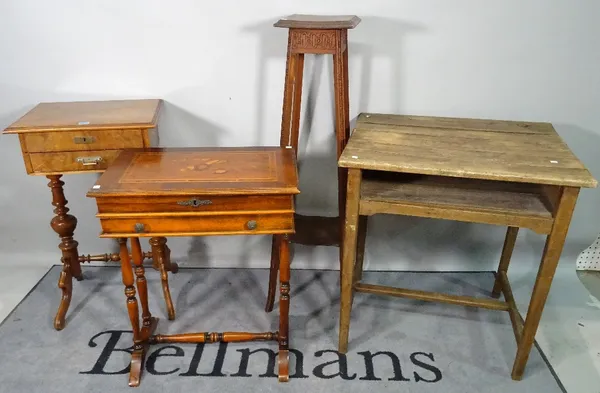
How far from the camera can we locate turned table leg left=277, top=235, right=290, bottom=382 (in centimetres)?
189

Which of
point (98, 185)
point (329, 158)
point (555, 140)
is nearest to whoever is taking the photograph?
point (98, 185)

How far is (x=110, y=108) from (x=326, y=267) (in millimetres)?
1300

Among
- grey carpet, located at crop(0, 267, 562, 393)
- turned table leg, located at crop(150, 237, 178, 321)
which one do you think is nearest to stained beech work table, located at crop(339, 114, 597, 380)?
grey carpet, located at crop(0, 267, 562, 393)

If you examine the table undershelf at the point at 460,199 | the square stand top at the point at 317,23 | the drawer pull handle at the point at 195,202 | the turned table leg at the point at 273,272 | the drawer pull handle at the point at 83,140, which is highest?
the square stand top at the point at 317,23

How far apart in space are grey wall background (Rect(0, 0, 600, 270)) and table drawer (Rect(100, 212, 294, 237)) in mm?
787

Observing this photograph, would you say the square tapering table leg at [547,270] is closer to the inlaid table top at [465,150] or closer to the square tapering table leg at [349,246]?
the inlaid table top at [465,150]

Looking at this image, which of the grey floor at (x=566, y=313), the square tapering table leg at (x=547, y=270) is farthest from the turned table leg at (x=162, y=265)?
the square tapering table leg at (x=547, y=270)

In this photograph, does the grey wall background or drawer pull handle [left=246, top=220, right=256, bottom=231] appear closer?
drawer pull handle [left=246, top=220, right=256, bottom=231]

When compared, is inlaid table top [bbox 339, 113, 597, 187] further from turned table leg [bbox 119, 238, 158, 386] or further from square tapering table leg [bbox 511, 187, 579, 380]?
turned table leg [bbox 119, 238, 158, 386]

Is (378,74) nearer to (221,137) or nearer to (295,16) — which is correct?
(295,16)

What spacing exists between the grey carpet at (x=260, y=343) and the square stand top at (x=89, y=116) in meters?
0.89

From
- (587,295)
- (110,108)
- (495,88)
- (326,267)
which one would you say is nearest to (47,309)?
(110,108)

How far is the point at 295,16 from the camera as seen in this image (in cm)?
214

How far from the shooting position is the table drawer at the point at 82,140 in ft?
6.42
